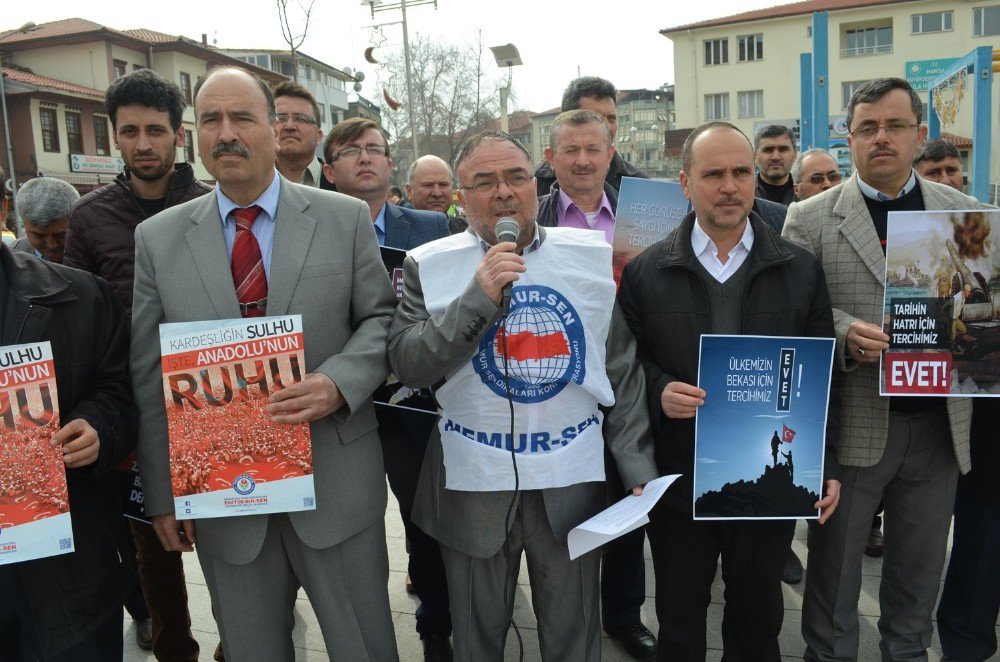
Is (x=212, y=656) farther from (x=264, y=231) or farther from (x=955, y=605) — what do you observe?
(x=955, y=605)

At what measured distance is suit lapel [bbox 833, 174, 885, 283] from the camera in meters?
2.84

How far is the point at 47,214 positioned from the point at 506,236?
336 cm

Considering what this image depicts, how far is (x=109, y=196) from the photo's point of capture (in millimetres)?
3264

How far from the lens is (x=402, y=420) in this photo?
3.40 metres

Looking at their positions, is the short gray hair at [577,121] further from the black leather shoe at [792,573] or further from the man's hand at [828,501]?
the black leather shoe at [792,573]

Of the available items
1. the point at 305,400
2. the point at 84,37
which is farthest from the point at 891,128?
the point at 84,37

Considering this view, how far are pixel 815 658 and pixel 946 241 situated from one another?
5.86ft

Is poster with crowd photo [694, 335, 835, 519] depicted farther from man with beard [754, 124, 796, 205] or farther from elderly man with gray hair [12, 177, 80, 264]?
elderly man with gray hair [12, 177, 80, 264]

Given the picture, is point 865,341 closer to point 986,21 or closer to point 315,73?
point 986,21

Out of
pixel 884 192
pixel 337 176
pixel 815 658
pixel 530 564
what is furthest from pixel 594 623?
pixel 337 176

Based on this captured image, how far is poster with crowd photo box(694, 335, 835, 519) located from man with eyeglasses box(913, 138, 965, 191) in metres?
3.14

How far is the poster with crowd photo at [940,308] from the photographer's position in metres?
2.63

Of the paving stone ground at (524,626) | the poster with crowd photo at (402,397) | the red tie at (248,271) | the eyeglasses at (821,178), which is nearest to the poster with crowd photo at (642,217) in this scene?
the poster with crowd photo at (402,397)

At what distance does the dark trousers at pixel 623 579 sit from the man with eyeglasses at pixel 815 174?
11.3 feet
